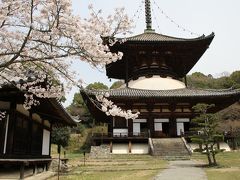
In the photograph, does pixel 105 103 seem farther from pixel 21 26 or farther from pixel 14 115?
pixel 14 115

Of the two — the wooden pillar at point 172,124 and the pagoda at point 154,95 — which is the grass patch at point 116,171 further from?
the wooden pillar at point 172,124

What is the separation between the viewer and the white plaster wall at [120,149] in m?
28.9

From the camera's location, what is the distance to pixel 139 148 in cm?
2930

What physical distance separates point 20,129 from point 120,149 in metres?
15.1

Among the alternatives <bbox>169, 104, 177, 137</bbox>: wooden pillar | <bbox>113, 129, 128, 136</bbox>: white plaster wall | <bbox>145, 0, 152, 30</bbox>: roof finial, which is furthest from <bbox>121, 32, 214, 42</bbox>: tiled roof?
<bbox>113, 129, 128, 136</bbox>: white plaster wall

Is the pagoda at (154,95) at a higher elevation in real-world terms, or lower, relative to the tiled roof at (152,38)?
lower

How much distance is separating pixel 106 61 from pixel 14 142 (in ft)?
26.8

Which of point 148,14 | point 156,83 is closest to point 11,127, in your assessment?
point 156,83

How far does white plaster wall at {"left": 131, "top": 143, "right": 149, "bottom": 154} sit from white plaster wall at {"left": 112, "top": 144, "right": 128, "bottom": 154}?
674mm

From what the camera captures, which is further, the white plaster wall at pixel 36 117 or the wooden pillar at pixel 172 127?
the wooden pillar at pixel 172 127

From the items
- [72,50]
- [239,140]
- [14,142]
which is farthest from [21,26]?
[239,140]

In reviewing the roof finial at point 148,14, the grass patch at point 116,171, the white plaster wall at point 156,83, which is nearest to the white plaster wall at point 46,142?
the grass patch at point 116,171

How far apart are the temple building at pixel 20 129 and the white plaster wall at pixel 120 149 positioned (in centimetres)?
1023

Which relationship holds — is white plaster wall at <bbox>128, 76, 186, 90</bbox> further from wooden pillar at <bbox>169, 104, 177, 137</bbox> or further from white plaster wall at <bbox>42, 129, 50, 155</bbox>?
white plaster wall at <bbox>42, 129, 50, 155</bbox>
